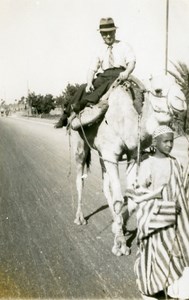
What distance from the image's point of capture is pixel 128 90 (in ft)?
13.0

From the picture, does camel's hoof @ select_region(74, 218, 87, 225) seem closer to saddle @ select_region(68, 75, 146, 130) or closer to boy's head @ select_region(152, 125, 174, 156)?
saddle @ select_region(68, 75, 146, 130)

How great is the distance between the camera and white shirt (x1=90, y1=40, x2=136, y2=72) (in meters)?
3.95

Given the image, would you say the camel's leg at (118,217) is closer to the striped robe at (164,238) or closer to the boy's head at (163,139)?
the striped robe at (164,238)

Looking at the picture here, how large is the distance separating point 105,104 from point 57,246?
4.88ft

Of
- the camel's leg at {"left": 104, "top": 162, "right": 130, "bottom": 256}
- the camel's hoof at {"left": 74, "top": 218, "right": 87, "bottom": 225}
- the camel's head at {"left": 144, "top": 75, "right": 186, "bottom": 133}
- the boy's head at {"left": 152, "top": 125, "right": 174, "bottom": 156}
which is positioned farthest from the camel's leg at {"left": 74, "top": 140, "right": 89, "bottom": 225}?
the boy's head at {"left": 152, "top": 125, "right": 174, "bottom": 156}

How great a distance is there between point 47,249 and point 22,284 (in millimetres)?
559

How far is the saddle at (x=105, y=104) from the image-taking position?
3.97 m

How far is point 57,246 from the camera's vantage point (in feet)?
14.5

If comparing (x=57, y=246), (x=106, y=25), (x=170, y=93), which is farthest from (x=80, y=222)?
(x=106, y=25)

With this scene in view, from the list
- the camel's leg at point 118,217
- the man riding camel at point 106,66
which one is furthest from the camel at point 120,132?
the man riding camel at point 106,66

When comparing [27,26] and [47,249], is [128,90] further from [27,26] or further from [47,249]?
[47,249]

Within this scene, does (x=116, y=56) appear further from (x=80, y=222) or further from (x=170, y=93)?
(x=80, y=222)

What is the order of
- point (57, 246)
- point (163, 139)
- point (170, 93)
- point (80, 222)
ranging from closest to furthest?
point (163, 139) → point (170, 93) → point (57, 246) → point (80, 222)

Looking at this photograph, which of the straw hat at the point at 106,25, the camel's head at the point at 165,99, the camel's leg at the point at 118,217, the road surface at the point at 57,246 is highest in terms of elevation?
the straw hat at the point at 106,25
